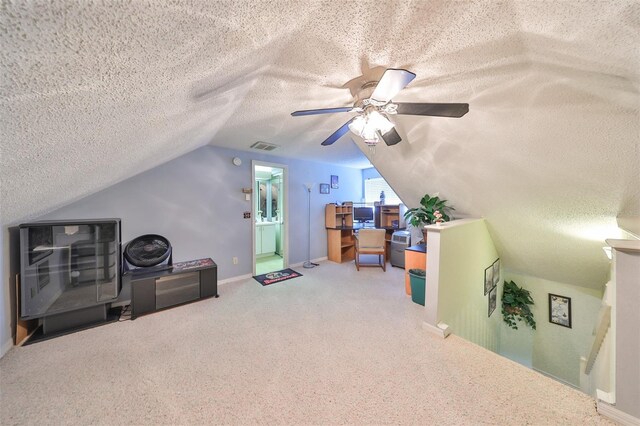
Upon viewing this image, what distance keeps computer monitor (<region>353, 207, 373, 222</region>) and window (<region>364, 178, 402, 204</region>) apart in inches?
22.0

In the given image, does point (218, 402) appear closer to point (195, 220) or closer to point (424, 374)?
point (424, 374)

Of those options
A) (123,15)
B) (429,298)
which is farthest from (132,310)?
(429,298)

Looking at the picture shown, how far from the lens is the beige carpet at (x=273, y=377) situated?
1303 millimetres

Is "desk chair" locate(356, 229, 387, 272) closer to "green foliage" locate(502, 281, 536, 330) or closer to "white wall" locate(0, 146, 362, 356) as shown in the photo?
"white wall" locate(0, 146, 362, 356)

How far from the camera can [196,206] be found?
3.14m

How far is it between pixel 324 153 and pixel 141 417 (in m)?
3.64

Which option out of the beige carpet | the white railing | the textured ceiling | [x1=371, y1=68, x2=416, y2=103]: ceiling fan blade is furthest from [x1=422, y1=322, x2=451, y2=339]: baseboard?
[x1=371, y1=68, x2=416, y2=103]: ceiling fan blade

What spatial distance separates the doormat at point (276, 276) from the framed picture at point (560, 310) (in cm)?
405

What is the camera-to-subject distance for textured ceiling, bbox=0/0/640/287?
63 centimetres

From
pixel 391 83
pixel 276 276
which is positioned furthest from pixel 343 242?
pixel 391 83

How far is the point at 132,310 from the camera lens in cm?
230

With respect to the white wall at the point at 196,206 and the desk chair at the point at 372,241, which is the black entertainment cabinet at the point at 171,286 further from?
the desk chair at the point at 372,241

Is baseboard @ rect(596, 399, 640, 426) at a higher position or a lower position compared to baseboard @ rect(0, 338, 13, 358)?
lower

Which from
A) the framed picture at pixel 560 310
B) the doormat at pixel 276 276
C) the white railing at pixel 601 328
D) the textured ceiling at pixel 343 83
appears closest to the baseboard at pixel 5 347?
the textured ceiling at pixel 343 83
